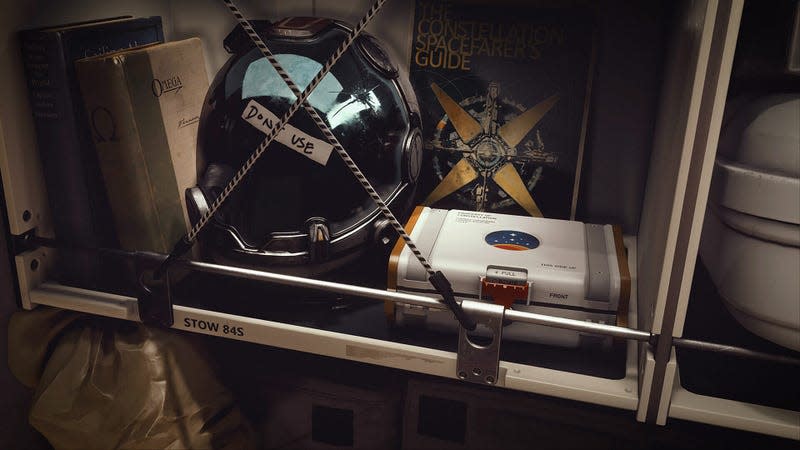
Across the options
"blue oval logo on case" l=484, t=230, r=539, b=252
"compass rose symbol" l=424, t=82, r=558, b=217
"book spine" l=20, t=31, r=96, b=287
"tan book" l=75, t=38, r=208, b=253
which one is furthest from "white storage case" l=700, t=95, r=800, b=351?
"book spine" l=20, t=31, r=96, b=287

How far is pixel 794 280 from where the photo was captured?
0.63 m

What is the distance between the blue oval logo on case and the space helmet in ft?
0.51

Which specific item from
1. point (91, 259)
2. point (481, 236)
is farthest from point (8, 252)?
point (481, 236)

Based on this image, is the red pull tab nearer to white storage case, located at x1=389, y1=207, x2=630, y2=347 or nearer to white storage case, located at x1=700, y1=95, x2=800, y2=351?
white storage case, located at x1=389, y1=207, x2=630, y2=347

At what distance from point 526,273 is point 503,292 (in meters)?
0.04

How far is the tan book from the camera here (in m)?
0.84

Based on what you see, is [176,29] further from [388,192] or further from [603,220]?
[603,220]

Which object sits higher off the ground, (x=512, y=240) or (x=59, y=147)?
(x=59, y=147)

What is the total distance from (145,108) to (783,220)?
2.70 ft

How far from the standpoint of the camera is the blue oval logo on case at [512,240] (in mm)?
866

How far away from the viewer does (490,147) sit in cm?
108

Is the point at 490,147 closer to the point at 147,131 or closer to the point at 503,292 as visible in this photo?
the point at 503,292

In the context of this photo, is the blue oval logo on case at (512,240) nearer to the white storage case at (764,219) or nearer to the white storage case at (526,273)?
the white storage case at (526,273)

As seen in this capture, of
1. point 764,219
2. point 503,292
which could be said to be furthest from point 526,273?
point 764,219
